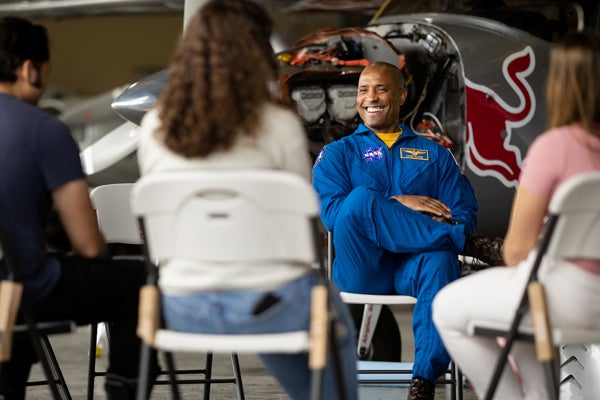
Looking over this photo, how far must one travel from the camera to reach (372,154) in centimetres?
398

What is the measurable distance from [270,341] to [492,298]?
24.2 inches

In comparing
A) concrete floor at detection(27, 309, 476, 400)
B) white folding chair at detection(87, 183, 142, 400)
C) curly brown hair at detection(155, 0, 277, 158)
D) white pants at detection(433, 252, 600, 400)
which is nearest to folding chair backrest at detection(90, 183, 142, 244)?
white folding chair at detection(87, 183, 142, 400)

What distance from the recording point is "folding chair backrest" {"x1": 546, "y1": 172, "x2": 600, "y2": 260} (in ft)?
7.42

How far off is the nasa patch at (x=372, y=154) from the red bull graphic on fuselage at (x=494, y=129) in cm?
109

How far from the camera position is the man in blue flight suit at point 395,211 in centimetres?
365

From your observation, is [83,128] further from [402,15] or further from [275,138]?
[275,138]

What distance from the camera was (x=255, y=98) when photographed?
235 cm

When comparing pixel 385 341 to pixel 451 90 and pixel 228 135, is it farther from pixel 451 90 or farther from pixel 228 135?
pixel 228 135

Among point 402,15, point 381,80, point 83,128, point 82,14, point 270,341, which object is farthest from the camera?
point 82,14

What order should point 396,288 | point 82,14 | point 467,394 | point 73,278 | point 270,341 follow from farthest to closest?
1. point 82,14
2. point 467,394
3. point 396,288
4. point 73,278
5. point 270,341

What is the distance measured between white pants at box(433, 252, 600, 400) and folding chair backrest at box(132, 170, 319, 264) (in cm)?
49

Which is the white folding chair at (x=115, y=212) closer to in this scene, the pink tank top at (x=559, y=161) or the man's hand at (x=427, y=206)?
the man's hand at (x=427, y=206)

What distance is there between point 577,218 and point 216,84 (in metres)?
0.87

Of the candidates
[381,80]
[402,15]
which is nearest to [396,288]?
[381,80]
